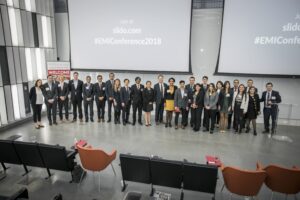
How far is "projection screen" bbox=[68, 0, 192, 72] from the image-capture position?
7.48 m

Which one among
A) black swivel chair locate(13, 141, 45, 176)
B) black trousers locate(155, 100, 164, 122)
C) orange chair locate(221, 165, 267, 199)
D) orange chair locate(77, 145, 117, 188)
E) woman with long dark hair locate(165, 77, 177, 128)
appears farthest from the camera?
black trousers locate(155, 100, 164, 122)

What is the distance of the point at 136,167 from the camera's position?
3.54 meters

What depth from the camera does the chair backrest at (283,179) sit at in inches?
122

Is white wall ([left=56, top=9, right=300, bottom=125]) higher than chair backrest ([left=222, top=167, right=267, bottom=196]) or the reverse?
higher

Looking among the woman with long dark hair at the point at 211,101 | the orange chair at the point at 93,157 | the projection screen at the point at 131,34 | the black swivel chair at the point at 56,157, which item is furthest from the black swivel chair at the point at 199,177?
the projection screen at the point at 131,34

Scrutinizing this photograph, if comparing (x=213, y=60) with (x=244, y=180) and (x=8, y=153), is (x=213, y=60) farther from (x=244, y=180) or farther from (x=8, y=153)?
(x=8, y=153)

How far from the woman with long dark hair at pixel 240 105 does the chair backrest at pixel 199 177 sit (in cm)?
381

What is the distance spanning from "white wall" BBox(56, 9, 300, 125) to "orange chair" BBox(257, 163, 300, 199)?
5.19 m

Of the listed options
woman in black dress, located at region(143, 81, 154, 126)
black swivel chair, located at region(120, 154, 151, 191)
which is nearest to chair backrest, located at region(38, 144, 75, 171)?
black swivel chair, located at region(120, 154, 151, 191)

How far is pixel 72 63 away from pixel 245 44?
6596mm

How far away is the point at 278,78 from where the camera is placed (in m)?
7.58

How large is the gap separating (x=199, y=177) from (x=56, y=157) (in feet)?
8.22

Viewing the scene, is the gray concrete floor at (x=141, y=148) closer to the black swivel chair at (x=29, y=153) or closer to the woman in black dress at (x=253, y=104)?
the black swivel chair at (x=29, y=153)

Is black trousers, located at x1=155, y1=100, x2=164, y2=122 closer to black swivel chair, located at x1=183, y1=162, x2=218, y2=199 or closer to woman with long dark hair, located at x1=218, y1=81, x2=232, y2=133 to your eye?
woman with long dark hair, located at x1=218, y1=81, x2=232, y2=133
